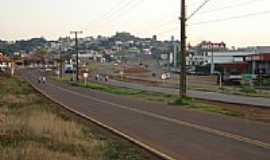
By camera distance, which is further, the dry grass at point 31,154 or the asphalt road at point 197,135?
the asphalt road at point 197,135

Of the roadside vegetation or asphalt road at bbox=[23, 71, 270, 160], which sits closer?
the roadside vegetation

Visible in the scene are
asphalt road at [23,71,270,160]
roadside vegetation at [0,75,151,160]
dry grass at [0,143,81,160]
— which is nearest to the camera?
dry grass at [0,143,81,160]

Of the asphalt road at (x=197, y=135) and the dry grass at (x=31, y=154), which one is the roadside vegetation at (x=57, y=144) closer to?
the dry grass at (x=31, y=154)

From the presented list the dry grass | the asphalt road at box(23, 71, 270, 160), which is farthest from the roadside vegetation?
Result: the asphalt road at box(23, 71, 270, 160)

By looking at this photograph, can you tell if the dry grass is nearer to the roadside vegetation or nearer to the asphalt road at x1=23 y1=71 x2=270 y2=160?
the roadside vegetation

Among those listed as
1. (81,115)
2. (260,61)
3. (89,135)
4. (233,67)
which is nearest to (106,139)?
(89,135)

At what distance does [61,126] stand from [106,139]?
287cm

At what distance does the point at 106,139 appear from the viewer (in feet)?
66.4

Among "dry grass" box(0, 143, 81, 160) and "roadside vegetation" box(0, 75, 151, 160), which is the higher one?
"dry grass" box(0, 143, 81, 160)

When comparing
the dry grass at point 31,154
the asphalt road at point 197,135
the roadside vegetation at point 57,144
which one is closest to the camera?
the dry grass at point 31,154

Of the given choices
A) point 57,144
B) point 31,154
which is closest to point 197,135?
point 57,144

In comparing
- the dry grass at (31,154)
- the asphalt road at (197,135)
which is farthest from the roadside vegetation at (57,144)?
the asphalt road at (197,135)

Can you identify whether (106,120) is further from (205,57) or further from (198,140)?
(205,57)

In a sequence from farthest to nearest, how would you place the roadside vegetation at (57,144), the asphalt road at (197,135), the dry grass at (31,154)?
1. the asphalt road at (197,135)
2. the roadside vegetation at (57,144)
3. the dry grass at (31,154)
